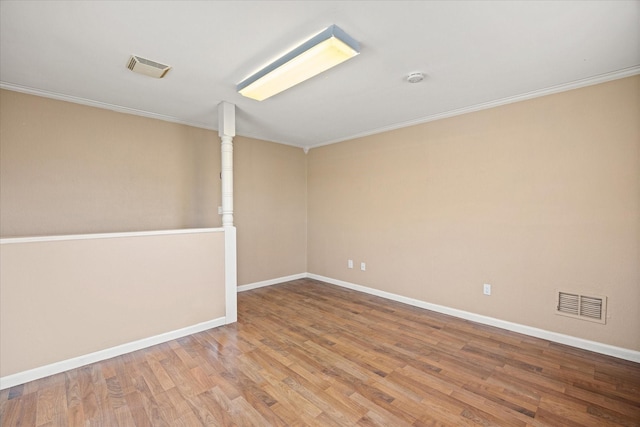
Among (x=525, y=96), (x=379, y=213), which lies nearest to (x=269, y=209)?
(x=379, y=213)

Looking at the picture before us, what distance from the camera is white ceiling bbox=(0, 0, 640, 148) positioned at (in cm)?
167

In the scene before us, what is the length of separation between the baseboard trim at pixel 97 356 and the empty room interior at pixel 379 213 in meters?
0.01

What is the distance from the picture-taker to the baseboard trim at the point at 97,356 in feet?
7.00

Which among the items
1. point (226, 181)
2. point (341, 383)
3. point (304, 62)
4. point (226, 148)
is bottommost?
point (341, 383)

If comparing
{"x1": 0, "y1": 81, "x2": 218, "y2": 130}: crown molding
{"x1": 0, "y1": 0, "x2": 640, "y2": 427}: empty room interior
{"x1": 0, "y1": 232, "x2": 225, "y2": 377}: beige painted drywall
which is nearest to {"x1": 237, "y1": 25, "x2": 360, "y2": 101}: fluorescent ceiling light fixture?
{"x1": 0, "y1": 0, "x2": 640, "y2": 427}: empty room interior

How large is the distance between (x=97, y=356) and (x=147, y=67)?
2.45 metres

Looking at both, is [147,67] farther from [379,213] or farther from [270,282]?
[270,282]

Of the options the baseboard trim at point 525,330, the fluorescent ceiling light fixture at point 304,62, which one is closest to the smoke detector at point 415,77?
the fluorescent ceiling light fixture at point 304,62

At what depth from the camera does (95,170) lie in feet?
10.5

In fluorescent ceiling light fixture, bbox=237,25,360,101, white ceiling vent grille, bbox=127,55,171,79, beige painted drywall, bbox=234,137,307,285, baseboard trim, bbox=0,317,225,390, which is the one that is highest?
white ceiling vent grille, bbox=127,55,171,79

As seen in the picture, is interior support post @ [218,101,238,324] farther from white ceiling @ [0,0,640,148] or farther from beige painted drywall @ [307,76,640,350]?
beige painted drywall @ [307,76,640,350]

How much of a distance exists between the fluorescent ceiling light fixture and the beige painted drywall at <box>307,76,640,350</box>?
78.8 inches

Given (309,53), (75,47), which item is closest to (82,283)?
(75,47)

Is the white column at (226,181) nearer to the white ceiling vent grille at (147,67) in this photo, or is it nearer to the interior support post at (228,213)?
the interior support post at (228,213)
